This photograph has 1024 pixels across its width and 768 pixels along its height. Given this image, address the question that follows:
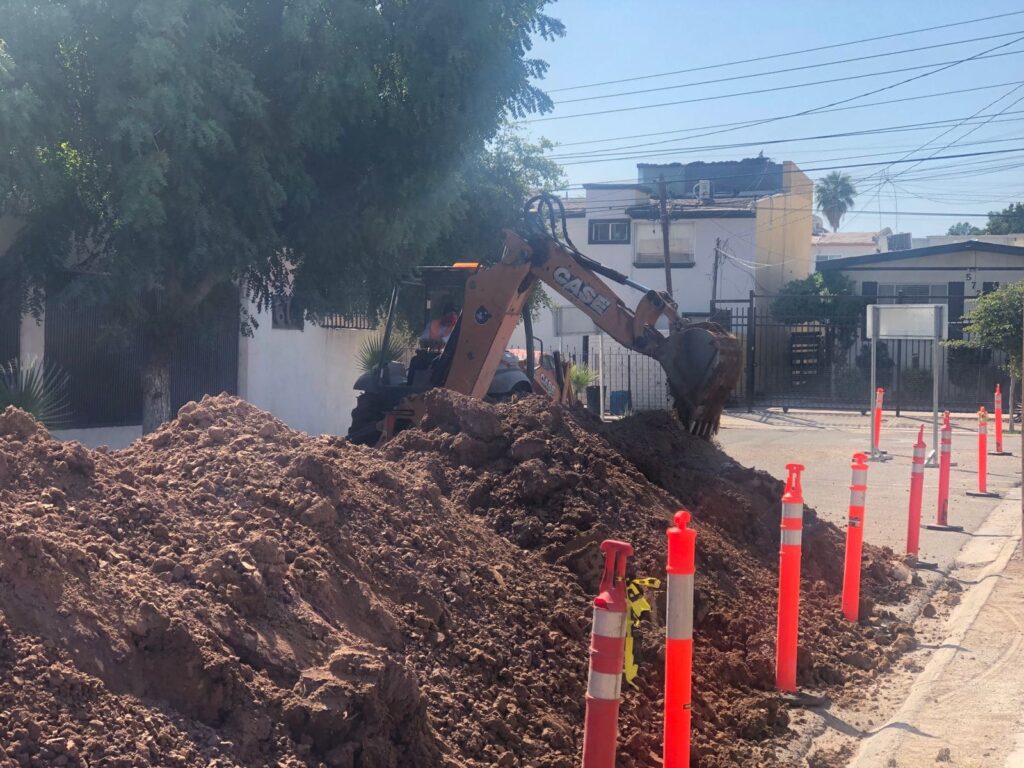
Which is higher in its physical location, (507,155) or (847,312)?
(507,155)

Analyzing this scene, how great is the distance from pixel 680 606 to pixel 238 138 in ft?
33.2

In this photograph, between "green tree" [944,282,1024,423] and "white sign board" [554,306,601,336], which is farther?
"green tree" [944,282,1024,423]

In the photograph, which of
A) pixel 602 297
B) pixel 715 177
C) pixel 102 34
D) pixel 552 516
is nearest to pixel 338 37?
pixel 102 34

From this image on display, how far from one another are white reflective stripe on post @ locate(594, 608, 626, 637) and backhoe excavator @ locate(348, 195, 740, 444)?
7.54 m

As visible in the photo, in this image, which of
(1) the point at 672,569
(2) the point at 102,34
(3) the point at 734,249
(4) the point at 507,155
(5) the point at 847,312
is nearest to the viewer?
(1) the point at 672,569

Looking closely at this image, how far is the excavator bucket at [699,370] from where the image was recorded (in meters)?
11.7

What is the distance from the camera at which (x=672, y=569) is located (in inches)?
194

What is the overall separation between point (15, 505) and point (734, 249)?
119 ft

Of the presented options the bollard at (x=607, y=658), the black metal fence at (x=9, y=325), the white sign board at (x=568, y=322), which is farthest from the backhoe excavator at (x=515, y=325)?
the white sign board at (x=568, y=322)

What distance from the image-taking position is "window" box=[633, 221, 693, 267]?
39.4 m

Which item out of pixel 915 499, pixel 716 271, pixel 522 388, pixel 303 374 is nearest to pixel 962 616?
pixel 915 499

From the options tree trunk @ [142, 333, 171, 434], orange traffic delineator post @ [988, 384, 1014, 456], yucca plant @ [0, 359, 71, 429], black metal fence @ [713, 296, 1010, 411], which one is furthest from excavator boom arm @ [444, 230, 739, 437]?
black metal fence @ [713, 296, 1010, 411]

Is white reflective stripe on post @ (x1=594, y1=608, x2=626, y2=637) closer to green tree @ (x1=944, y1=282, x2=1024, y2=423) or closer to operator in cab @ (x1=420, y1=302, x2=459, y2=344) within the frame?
operator in cab @ (x1=420, y1=302, x2=459, y2=344)

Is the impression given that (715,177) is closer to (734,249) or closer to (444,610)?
(734,249)
